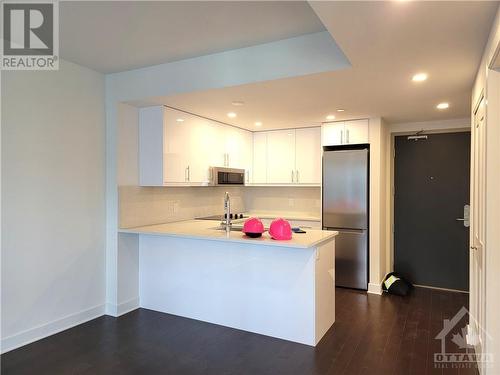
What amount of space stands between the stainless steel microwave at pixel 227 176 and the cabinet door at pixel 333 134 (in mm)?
1314

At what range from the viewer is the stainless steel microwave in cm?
455

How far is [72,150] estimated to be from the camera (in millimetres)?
3365

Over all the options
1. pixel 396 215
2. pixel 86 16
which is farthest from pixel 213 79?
pixel 396 215

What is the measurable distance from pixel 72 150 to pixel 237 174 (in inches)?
92.5

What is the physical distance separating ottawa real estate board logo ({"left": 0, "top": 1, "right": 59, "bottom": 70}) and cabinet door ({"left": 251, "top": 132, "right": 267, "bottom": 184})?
121 inches

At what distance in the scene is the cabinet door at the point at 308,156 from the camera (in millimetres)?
5082

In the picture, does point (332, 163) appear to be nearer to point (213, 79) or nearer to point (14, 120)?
point (213, 79)

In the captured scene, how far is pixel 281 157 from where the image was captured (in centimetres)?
537

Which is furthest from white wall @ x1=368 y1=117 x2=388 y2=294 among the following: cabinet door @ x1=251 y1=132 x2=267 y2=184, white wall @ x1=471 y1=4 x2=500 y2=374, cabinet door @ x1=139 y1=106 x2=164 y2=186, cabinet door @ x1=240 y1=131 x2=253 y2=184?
cabinet door @ x1=139 y1=106 x2=164 y2=186

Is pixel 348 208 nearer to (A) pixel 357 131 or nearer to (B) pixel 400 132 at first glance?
(A) pixel 357 131

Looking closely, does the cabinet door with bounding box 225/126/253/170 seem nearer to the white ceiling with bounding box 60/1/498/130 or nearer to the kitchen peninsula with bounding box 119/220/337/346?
the white ceiling with bounding box 60/1/498/130

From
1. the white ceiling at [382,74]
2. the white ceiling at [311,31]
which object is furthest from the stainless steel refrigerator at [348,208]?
the white ceiling at [311,31]

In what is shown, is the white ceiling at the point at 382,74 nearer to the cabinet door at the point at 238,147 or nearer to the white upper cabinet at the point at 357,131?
the white upper cabinet at the point at 357,131

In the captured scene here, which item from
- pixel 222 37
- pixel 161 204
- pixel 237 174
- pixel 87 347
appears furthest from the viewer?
pixel 237 174
